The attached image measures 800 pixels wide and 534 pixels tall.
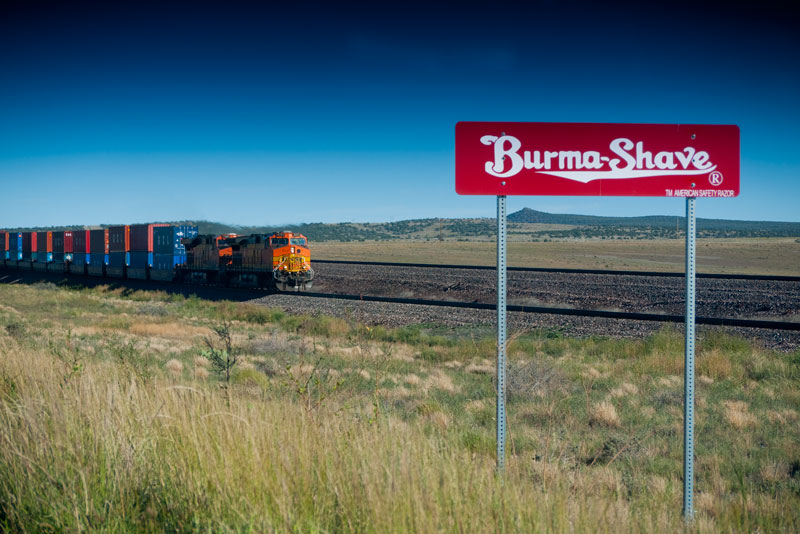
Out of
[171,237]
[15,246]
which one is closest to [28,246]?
[15,246]

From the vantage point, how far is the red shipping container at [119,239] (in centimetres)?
4262

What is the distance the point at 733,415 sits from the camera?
7.77 metres

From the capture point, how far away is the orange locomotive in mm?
31391

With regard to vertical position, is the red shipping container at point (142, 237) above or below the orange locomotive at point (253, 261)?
above

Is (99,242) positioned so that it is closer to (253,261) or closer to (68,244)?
(68,244)

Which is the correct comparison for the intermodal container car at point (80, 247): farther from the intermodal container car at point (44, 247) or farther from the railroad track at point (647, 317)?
the railroad track at point (647, 317)

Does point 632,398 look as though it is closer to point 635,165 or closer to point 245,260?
point 635,165

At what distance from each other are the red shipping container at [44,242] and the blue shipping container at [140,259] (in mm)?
14948

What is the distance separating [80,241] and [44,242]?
24.9 ft

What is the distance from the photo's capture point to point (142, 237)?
134ft

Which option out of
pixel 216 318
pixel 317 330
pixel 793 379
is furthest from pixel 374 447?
pixel 216 318

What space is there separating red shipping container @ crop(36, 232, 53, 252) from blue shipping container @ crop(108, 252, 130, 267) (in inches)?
461

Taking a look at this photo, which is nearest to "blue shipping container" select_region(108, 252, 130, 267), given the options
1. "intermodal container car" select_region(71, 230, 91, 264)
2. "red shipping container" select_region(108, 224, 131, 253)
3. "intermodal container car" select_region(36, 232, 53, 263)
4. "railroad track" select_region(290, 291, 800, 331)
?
"red shipping container" select_region(108, 224, 131, 253)

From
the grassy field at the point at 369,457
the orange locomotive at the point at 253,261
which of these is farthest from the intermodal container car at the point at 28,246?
the grassy field at the point at 369,457
